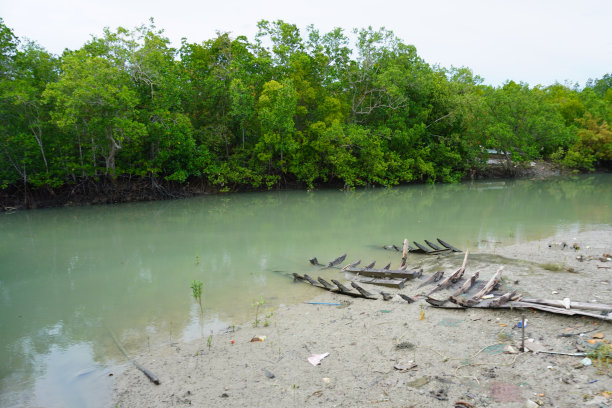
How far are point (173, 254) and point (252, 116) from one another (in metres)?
15.2

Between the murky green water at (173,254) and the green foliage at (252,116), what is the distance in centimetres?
276

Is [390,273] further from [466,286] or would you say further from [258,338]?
[258,338]

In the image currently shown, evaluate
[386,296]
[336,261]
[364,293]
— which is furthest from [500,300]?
[336,261]

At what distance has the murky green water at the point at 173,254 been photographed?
5.97 meters

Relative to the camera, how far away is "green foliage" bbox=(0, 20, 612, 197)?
19625 mm

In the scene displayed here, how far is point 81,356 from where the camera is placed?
19.0ft

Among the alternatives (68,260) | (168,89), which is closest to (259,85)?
(168,89)

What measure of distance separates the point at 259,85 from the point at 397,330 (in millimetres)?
22992

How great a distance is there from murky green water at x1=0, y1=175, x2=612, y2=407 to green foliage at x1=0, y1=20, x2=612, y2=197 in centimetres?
276

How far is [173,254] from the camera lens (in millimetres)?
11914

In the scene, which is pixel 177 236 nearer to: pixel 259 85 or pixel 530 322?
pixel 530 322

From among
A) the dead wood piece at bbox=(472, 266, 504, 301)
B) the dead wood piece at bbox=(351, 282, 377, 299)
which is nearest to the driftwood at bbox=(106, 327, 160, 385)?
the dead wood piece at bbox=(351, 282, 377, 299)

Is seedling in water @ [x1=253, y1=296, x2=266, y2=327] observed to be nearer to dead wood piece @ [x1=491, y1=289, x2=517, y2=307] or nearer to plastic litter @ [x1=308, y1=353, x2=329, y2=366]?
plastic litter @ [x1=308, y1=353, x2=329, y2=366]

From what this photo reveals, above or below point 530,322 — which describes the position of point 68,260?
below
